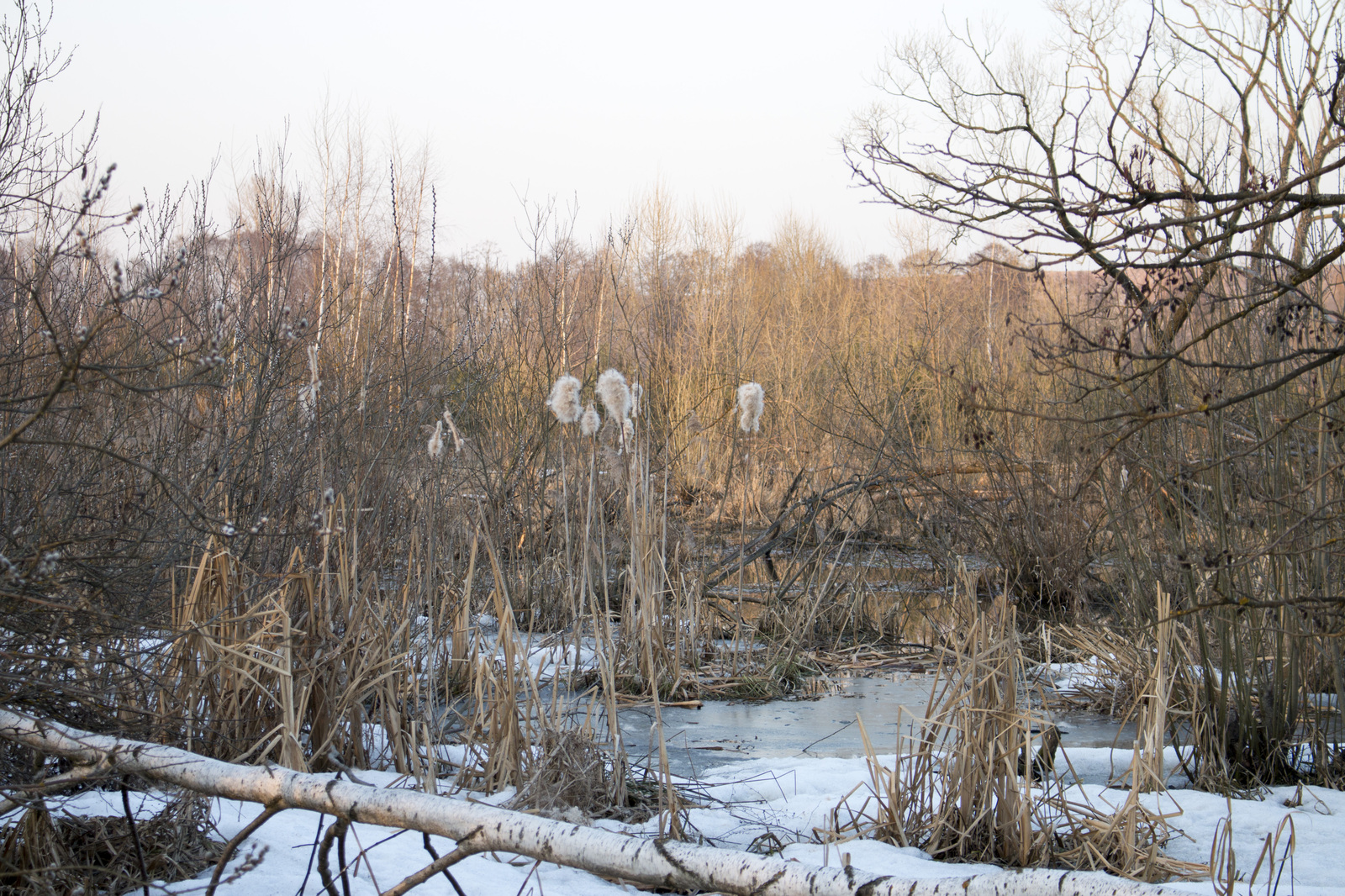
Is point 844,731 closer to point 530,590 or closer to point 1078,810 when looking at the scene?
point 1078,810

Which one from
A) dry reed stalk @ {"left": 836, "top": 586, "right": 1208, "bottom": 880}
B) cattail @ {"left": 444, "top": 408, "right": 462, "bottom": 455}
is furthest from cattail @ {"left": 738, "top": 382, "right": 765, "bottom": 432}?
dry reed stalk @ {"left": 836, "top": 586, "right": 1208, "bottom": 880}

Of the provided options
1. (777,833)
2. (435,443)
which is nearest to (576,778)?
(777,833)

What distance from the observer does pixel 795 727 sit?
4574 mm

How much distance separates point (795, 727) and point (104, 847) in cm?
296

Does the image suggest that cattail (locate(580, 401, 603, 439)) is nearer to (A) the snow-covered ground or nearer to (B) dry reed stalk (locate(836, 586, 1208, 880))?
(A) the snow-covered ground

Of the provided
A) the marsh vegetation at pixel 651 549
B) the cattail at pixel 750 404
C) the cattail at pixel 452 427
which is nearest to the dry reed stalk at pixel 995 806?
the marsh vegetation at pixel 651 549

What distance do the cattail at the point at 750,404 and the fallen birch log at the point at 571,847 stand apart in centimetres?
393

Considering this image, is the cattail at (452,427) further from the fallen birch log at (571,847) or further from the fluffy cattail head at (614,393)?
the fallen birch log at (571,847)

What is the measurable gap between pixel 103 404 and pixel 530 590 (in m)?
2.82

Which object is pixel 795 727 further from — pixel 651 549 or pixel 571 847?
pixel 571 847

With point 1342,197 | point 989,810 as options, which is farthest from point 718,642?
point 1342,197

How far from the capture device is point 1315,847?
9.71 feet

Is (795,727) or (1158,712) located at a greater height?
(1158,712)

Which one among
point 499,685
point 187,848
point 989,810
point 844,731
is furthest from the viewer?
point 844,731
